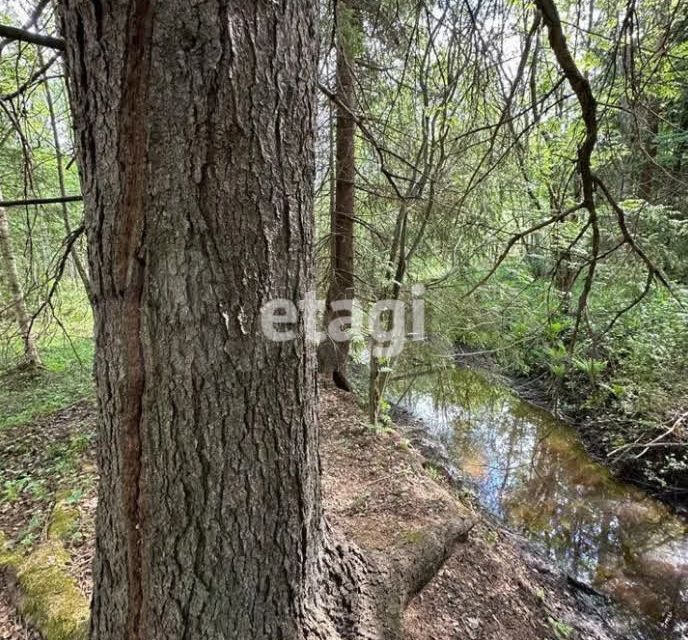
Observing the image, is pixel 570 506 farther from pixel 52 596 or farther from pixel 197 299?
pixel 197 299

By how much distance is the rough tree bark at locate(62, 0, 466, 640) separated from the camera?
33.1 inches

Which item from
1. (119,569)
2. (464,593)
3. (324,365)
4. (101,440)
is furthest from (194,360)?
(324,365)

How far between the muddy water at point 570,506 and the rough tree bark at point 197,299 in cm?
200

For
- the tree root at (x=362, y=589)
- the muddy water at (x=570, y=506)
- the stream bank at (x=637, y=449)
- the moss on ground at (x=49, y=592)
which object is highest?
the tree root at (x=362, y=589)

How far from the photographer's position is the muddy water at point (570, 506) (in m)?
3.42

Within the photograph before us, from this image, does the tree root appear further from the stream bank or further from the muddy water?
the stream bank

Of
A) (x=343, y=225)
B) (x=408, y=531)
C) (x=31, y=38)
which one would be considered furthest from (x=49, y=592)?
(x=343, y=225)

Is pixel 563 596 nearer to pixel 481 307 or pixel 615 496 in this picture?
pixel 615 496

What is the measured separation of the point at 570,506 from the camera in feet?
14.1

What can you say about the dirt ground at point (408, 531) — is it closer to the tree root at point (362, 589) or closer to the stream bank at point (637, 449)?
the tree root at point (362, 589)

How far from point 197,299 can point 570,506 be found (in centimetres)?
475

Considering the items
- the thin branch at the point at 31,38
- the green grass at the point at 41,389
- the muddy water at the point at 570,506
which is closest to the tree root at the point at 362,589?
the muddy water at the point at 570,506

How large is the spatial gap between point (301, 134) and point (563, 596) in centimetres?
381

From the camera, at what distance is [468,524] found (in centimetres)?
240
